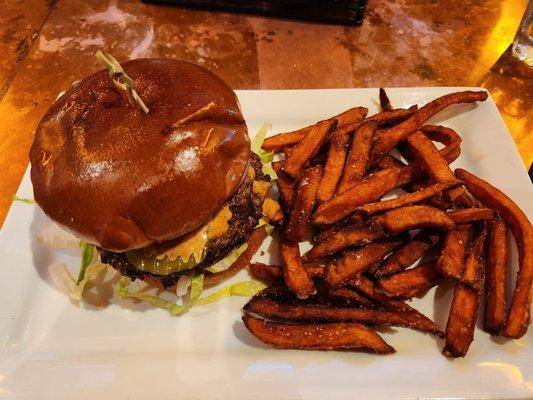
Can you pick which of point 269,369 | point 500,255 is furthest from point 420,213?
point 269,369

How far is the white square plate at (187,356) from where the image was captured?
5.37 feet

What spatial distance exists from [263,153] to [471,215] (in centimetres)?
104

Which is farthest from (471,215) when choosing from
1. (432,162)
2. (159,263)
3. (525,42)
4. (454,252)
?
(525,42)

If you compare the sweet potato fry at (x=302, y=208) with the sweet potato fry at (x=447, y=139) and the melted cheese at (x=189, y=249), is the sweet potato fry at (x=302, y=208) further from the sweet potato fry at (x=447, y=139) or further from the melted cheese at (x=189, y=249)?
the sweet potato fry at (x=447, y=139)

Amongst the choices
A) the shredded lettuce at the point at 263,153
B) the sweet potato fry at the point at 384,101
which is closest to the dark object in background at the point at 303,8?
the sweet potato fry at the point at 384,101

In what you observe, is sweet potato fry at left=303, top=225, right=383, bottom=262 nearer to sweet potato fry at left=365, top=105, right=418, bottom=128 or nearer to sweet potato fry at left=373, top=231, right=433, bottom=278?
sweet potato fry at left=373, top=231, right=433, bottom=278

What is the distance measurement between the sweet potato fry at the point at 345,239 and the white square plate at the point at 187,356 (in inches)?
15.1

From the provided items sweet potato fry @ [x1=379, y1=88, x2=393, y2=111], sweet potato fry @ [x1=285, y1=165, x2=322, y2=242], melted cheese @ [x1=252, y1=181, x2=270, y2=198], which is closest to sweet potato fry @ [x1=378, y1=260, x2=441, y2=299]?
sweet potato fry @ [x1=285, y1=165, x2=322, y2=242]

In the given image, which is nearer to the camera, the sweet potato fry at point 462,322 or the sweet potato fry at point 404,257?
the sweet potato fry at point 462,322

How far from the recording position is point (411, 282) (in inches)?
68.7

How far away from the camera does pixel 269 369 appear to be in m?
1.72

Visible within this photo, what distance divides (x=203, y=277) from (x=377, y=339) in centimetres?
76

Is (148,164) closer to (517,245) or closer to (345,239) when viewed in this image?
(345,239)

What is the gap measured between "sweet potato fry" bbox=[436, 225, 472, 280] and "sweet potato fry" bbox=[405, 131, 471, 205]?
6.3 inches
